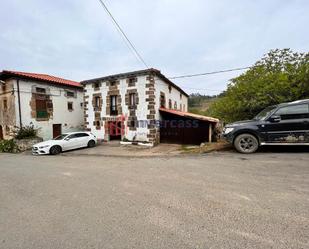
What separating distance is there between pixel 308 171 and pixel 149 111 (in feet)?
32.3

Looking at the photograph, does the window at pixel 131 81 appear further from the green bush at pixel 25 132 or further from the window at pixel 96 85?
the green bush at pixel 25 132

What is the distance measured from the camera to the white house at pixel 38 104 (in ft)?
47.2

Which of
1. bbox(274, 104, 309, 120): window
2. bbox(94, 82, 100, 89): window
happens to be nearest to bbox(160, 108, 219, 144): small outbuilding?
bbox(274, 104, 309, 120): window

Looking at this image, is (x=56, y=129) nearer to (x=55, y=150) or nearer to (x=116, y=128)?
(x=55, y=150)

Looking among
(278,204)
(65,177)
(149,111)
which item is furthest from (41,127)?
(278,204)

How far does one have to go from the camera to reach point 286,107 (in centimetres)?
654

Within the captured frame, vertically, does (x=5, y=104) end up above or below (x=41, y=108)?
above

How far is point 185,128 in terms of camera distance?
13242mm

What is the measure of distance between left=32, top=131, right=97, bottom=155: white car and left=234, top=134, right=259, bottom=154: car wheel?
1082 centimetres

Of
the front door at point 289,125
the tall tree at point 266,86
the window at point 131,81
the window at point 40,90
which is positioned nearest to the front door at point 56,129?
the window at point 40,90

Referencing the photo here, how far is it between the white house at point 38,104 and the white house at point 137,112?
12.0 feet

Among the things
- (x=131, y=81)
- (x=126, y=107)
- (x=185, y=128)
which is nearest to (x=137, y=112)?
(x=126, y=107)

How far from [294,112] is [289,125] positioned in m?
0.55

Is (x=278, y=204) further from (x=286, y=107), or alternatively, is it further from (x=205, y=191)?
(x=286, y=107)
